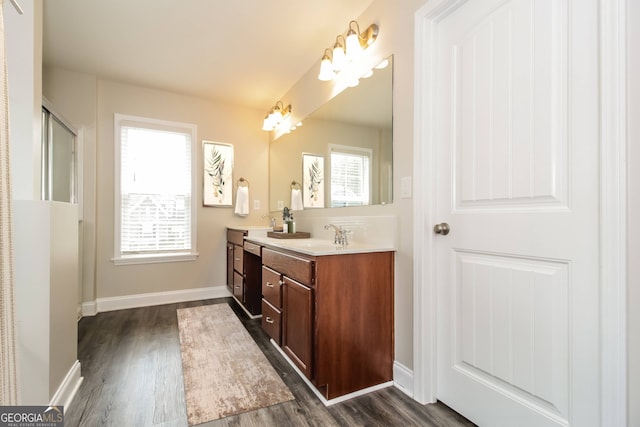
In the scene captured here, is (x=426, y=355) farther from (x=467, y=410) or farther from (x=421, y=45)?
(x=421, y=45)

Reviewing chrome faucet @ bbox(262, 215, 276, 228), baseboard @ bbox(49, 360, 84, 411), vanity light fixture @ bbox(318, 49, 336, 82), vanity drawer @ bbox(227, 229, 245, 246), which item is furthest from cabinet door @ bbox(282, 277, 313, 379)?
chrome faucet @ bbox(262, 215, 276, 228)

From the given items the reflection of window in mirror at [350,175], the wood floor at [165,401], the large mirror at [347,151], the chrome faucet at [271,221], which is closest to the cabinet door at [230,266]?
the chrome faucet at [271,221]

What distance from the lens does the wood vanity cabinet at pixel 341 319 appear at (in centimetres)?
156

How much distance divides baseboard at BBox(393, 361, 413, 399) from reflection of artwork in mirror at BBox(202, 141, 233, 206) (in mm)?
2779

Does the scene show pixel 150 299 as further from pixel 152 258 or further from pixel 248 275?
pixel 248 275

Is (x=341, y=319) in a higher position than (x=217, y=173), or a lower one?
lower

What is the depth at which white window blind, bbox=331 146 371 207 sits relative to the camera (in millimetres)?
2078

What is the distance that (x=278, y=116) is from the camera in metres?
3.44

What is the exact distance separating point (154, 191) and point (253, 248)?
1.57 meters

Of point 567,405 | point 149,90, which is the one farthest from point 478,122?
point 149,90

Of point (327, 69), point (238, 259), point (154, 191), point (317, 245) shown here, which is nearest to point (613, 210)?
point (317, 245)

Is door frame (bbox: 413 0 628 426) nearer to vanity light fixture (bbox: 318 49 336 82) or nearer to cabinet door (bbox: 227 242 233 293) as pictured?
vanity light fixture (bbox: 318 49 336 82)

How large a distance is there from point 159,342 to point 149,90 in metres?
2.73

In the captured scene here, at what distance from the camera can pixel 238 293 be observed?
3207 millimetres
